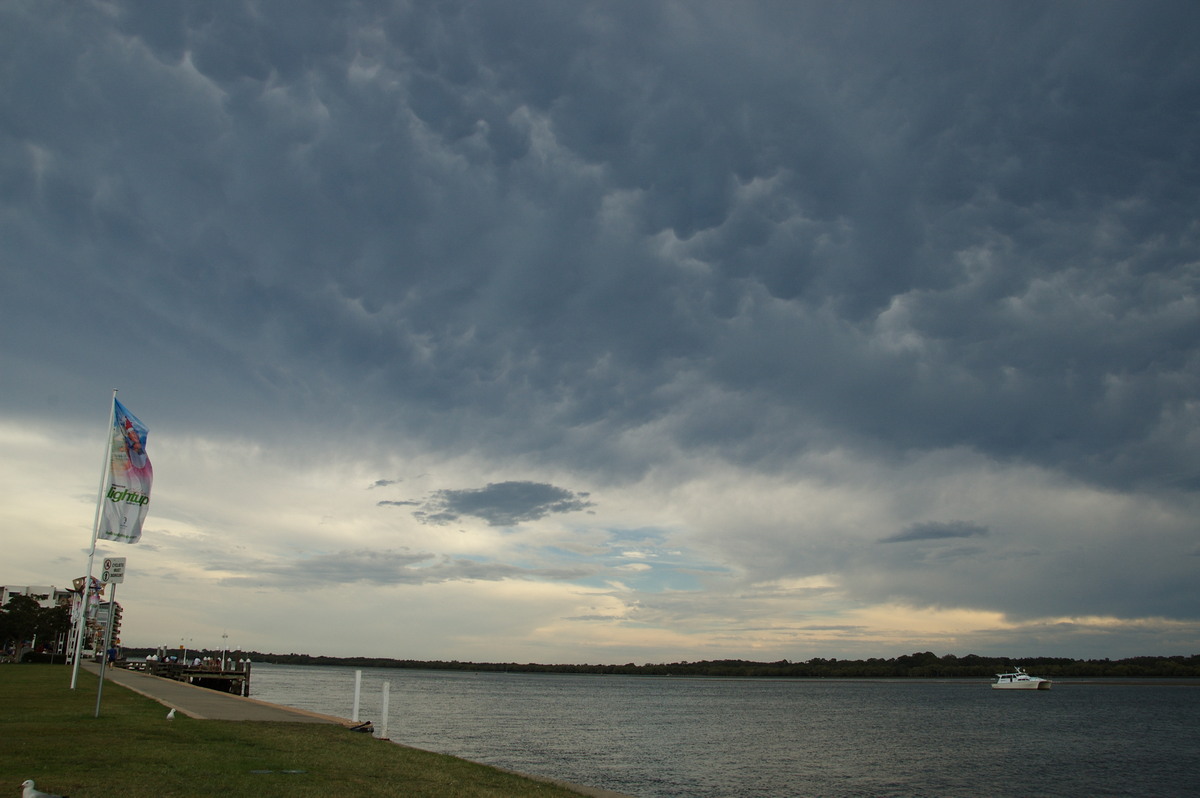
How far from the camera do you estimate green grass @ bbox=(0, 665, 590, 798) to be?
1393 cm

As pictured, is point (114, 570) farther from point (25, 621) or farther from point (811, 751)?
point (25, 621)

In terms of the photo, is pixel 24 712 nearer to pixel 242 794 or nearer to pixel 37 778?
pixel 37 778

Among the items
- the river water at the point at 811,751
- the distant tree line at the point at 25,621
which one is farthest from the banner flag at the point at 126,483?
Answer: the distant tree line at the point at 25,621

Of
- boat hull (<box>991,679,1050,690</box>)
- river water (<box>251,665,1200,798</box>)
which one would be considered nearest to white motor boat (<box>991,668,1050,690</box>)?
boat hull (<box>991,679,1050,690</box>)

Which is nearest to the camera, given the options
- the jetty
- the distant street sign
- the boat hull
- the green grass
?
the green grass

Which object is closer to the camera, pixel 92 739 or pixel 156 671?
pixel 92 739

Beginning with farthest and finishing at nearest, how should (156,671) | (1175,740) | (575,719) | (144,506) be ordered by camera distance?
(156,671) → (575,719) → (1175,740) → (144,506)

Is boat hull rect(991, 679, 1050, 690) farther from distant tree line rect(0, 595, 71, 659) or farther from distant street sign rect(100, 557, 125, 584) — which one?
distant street sign rect(100, 557, 125, 584)

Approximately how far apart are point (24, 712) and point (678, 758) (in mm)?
30054

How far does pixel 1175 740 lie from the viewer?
62.0 metres

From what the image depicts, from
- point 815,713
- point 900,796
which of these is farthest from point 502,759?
point 815,713

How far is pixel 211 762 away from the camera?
16812mm

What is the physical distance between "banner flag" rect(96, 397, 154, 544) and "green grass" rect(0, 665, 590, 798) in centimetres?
744

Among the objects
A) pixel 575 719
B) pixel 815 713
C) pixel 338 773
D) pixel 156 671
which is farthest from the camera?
pixel 815 713
